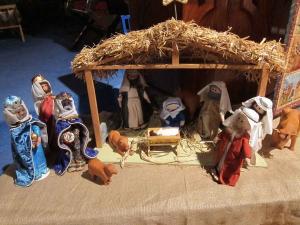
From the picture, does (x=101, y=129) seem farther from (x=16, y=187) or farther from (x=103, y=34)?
(x=103, y=34)

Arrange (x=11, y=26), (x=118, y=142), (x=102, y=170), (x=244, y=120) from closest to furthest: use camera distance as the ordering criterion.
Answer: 1. (x=244, y=120)
2. (x=102, y=170)
3. (x=118, y=142)
4. (x=11, y=26)

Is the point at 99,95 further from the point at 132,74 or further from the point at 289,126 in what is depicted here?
the point at 289,126

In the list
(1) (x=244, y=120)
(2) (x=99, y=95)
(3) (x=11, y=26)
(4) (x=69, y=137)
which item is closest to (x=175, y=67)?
(1) (x=244, y=120)

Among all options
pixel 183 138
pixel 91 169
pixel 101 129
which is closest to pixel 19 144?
pixel 91 169

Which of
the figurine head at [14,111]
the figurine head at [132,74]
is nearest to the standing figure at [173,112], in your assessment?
the figurine head at [132,74]

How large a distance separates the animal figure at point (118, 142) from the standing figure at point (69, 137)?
122mm

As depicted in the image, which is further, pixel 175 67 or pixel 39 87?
pixel 39 87

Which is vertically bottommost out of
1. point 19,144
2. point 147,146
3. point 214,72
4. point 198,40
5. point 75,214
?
point 75,214

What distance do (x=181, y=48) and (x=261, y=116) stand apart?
507mm

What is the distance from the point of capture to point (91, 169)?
1562 millimetres

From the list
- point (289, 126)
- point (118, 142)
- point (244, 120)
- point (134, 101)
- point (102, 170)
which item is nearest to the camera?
point (244, 120)

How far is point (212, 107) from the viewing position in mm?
1763

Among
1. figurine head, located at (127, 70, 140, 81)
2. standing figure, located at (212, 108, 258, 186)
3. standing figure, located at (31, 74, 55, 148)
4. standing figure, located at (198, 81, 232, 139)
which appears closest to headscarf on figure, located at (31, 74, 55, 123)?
standing figure, located at (31, 74, 55, 148)

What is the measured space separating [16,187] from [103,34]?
8.28 ft
